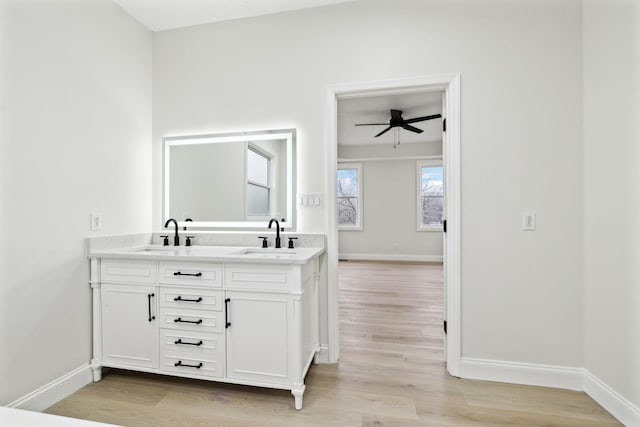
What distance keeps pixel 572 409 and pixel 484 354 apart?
49 cm

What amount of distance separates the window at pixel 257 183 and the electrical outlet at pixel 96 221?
1.03 meters

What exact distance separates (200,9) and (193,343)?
2448 mm

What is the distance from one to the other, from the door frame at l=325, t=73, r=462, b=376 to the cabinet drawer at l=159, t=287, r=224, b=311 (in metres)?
0.82

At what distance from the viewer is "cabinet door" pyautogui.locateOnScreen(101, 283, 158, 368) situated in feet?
6.30

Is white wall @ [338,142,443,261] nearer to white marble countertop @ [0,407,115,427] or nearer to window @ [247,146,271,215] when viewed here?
window @ [247,146,271,215]

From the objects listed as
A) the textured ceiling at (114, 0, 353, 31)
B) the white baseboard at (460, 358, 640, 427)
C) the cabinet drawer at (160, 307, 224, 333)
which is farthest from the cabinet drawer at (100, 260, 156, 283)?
the white baseboard at (460, 358, 640, 427)

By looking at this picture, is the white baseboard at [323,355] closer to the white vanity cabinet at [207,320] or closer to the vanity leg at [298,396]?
the white vanity cabinet at [207,320]

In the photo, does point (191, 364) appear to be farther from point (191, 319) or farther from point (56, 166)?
point (56, 166)

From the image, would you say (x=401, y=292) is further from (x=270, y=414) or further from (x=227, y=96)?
(x=227, y=96)

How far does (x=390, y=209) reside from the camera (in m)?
6.86

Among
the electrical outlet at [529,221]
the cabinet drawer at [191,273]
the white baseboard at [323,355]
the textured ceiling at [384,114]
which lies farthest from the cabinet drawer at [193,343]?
the textured ceiling at [384,114]

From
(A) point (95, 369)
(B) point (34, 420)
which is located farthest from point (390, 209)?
(B) point (34, 420)

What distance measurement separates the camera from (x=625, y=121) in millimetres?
1604

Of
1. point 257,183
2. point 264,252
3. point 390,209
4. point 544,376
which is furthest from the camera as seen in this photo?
point 390,209
